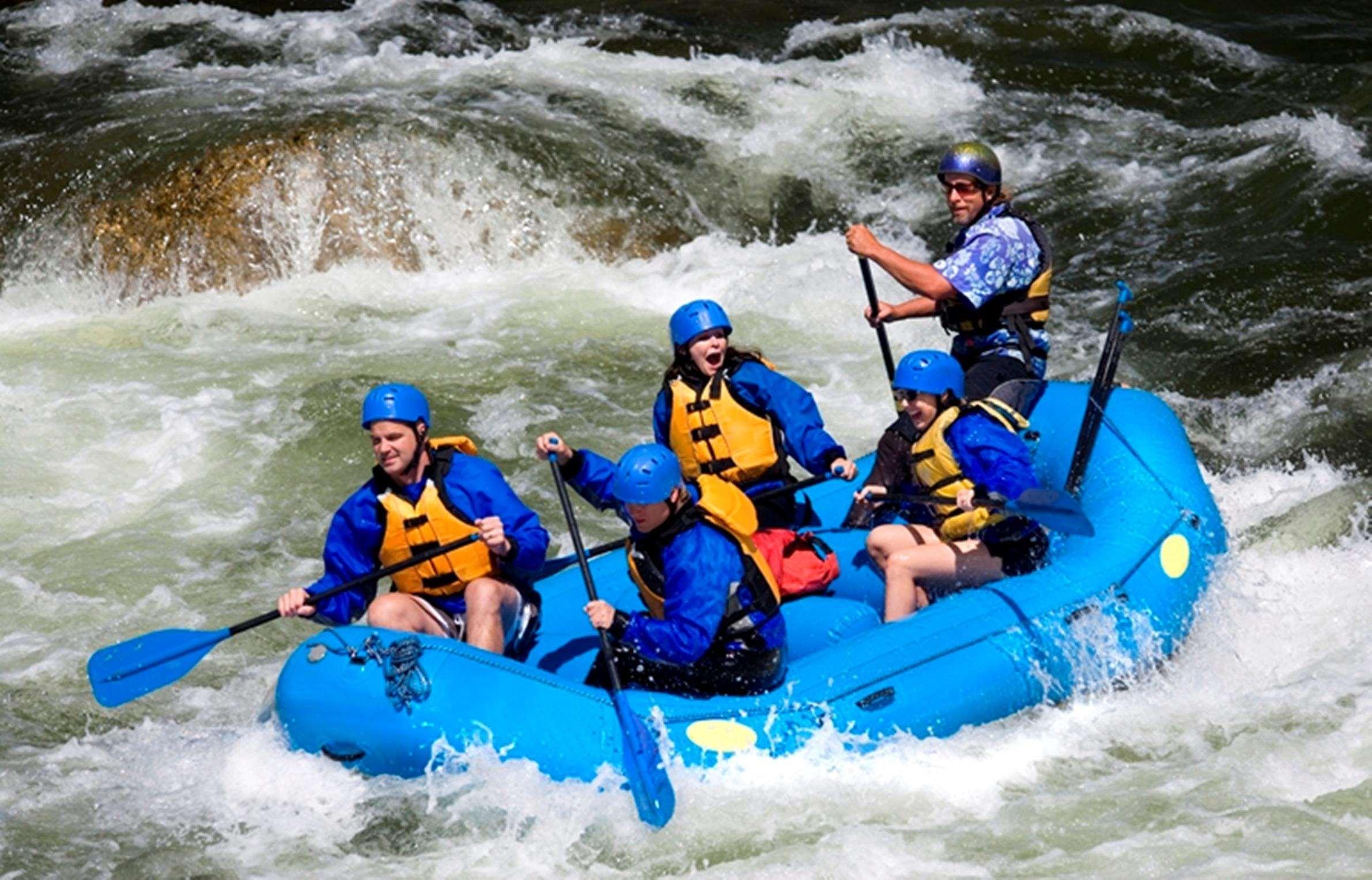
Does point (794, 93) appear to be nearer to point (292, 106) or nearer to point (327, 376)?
point (292, 106)

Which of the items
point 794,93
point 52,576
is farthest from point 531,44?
point 52,576

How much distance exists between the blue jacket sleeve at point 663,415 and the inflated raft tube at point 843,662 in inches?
18.1

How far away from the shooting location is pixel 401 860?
487 cm

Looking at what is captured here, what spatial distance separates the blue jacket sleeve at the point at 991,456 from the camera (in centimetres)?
538

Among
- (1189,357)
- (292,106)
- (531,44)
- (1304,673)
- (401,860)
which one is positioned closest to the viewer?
(401,860)

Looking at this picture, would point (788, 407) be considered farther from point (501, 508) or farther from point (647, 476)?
point (647, 476)

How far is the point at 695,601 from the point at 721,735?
378 mm

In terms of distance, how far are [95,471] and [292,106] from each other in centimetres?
327

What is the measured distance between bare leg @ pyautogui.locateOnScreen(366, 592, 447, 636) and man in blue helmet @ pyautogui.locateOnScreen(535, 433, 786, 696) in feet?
2.12

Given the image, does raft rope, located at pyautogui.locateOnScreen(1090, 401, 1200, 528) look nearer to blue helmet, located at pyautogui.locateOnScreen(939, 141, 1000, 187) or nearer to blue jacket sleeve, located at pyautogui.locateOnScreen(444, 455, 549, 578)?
blue helmet, located at pyautogui.locateOnScreen(939, 141, 1000, 187)

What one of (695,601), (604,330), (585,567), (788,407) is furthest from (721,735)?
(604,330)

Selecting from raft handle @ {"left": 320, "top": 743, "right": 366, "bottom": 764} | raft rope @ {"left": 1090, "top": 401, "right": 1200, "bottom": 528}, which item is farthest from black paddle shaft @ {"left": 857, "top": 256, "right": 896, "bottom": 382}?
raft handle @ {"left": 320, "top": 743, "right": 366, "bottom": 764}

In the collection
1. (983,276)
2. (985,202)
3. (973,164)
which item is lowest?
(983,276)

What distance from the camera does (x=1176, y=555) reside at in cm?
553
